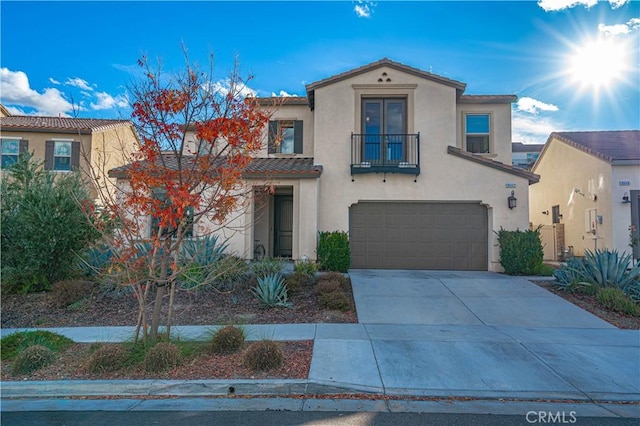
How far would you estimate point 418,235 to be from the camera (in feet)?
43.7

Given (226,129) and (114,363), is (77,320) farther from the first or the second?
(226,129)

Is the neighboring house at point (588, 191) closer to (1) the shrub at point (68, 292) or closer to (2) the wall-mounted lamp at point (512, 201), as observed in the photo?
(2) the wall-mounted lamp at point (512, 201)

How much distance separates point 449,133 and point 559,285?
5816 millimetres

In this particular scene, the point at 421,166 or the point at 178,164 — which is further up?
the point at 421,166

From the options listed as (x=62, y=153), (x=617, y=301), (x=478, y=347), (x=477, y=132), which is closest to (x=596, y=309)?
(x=617, y=301)

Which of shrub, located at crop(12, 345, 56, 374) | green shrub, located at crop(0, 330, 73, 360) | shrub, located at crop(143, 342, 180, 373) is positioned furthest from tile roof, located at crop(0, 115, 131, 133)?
shrub, located at crop(143, 342, 180, 373)

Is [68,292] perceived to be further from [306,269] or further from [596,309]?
[596,309]

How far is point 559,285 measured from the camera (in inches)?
409

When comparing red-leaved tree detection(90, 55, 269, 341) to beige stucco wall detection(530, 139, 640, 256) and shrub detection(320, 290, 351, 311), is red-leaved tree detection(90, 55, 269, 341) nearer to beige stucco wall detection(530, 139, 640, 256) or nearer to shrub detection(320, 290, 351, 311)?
shrub detection(320, 290, 351, 311)

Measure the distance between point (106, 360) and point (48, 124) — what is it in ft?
64.4

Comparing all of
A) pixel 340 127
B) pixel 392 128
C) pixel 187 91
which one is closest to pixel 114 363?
pixel 187 91

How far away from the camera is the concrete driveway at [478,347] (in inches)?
195

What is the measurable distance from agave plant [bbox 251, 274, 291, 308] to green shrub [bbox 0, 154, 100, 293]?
4.50m

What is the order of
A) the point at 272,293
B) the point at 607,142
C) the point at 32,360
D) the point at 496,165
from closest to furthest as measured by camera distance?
the point at 32,360, the point at 272,293, the point at 496,165, the point at 607,142
